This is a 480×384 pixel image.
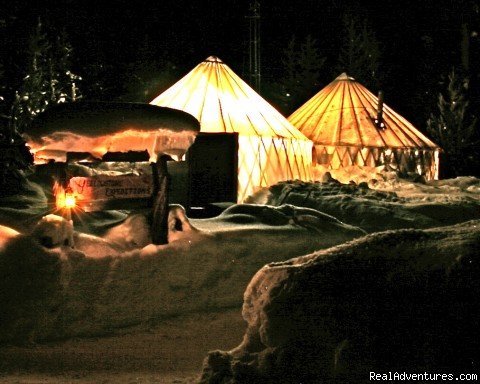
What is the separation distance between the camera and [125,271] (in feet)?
19.2

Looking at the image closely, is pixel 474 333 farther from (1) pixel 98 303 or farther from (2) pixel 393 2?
(2) pixel 393 2

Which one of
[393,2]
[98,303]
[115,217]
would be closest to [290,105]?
[393,2]

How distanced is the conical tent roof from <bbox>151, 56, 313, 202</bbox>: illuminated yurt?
2.20m

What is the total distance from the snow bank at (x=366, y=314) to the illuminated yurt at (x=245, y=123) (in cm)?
881

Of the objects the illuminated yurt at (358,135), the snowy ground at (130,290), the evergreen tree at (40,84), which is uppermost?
the evergreen tree at (40,84)

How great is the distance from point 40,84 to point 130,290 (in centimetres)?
1193

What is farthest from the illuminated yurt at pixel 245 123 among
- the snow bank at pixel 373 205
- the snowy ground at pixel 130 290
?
the snowy ground at pixel 130 290

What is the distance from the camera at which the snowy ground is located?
15.8ft

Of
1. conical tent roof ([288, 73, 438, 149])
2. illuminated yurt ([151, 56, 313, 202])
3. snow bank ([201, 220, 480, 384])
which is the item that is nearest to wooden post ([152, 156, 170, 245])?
snow bank ([201, 220, 480, 384])

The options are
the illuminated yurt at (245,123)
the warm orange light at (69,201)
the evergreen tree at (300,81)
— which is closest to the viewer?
the warm orange light at (69,201)

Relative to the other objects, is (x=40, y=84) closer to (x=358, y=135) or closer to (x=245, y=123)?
(x=245, y=123)

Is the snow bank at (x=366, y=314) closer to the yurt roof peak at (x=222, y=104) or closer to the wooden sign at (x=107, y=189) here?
the wooden sign at (x=107, y=189)

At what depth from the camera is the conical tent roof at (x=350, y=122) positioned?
16312 mm

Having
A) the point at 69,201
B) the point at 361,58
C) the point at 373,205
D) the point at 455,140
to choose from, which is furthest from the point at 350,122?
the point at 361,58
